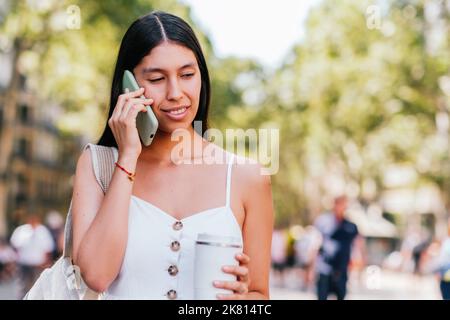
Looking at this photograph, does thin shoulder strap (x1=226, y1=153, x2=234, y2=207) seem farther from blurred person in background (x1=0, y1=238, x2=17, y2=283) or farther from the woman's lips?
blurred person in background (x1=0, y1=238, x2=17, y2=283)

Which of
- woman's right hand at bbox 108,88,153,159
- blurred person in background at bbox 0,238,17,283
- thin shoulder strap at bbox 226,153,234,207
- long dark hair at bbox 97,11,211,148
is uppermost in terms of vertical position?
long dark hair at bbox 97,11,211,148

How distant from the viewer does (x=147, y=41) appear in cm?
207

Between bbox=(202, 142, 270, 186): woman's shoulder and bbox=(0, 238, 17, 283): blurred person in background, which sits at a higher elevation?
bbox=(202, 142, 270, 186): woman's shoulder

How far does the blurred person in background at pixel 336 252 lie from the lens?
32.0 feet

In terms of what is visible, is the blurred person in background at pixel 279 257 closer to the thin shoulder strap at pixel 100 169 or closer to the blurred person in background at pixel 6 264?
the blurred person in background at pixel 6 264

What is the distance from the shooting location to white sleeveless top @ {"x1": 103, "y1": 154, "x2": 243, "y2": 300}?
1971mm

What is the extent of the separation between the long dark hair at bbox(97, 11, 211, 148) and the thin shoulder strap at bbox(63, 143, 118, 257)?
0.07 m

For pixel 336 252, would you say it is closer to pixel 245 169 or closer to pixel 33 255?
pixel 33 255

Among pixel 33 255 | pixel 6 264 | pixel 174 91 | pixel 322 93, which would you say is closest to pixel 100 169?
pixel 174 91

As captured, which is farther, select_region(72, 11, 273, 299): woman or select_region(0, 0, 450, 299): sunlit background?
select_region(0, 0, 450, 299): sunlit background

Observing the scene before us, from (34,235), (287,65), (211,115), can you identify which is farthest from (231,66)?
(211,115)

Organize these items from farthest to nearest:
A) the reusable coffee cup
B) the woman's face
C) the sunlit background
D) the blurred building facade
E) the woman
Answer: the blurred building facade < the sunlit background < the woman's face < the woman < the reusable coffee cup

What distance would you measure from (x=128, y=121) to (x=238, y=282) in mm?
470

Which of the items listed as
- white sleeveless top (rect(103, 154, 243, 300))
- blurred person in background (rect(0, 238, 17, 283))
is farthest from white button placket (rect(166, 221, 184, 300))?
blurred person in background (rect(0, 238, 17, 283))
